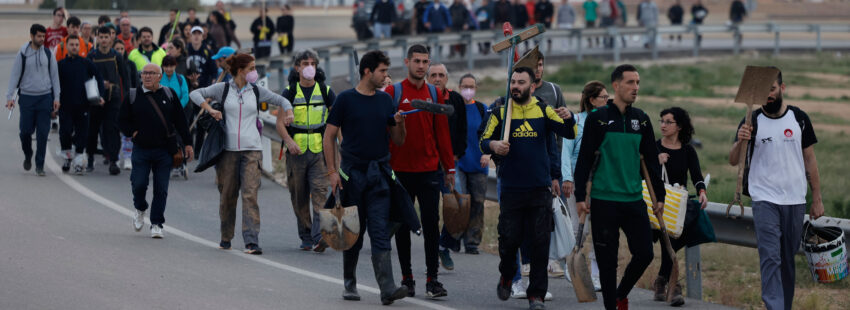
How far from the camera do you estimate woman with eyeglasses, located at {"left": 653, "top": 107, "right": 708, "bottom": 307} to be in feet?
31.7

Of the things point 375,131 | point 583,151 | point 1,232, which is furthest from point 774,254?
point 1,232

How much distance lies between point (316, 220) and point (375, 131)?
106 inches

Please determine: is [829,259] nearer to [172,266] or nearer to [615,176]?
[615,176]

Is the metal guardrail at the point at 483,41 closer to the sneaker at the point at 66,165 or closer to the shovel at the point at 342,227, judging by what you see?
the sneaker at the point at 66,165

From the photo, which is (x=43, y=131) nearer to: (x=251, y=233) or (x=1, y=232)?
(x=1, y=232)

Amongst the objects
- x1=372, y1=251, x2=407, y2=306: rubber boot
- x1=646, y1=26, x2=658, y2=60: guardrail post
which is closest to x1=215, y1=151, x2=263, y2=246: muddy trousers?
x1=372, y1=251, x2=407, y2=306: rubber boot

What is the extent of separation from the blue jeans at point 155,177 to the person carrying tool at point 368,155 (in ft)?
9.87

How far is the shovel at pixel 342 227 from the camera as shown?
30.1ft

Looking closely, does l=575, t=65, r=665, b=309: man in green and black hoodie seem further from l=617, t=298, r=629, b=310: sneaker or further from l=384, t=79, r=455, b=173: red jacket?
l=384, t=79, r=455, b=173: red jacket

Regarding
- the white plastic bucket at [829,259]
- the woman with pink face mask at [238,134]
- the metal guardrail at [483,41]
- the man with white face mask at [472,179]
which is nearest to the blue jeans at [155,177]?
the woman with pink face mask at [238,134]

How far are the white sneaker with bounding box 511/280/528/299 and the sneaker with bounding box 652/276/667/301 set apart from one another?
989mm

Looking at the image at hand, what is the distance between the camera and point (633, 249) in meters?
8.93

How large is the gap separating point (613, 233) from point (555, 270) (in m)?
2.11

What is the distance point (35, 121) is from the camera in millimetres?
15766
